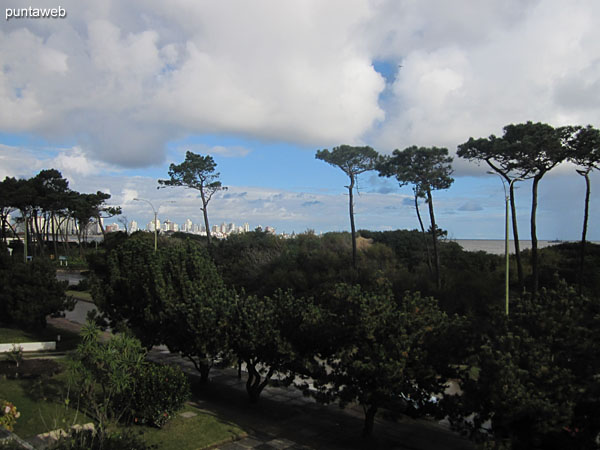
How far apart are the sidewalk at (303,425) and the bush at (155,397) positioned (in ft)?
5.52

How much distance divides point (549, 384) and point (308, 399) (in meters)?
8.78

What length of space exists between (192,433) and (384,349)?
5338mm

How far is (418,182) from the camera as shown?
2903cm

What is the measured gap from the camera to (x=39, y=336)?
23.0 metres

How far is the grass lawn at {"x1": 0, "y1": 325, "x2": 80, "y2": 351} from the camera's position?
71.4 ft

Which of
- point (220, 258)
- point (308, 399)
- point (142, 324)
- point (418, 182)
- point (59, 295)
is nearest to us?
point (308, 399)

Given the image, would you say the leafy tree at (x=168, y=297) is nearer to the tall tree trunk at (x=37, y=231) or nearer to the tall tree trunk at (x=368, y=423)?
the tall tree trunk at (x=368, y=423)

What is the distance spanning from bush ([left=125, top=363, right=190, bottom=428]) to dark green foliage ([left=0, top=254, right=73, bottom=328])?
529 inches

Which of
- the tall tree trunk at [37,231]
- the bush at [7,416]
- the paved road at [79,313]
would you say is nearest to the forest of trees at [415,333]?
the bush at [7,416]

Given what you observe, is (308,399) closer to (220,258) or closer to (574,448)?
(574,448)

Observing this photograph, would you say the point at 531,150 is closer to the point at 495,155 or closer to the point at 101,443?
the point at 495,155

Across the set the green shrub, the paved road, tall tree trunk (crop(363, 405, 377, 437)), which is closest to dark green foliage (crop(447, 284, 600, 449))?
tall tree trunk (crop(363, 405, 377, 437))

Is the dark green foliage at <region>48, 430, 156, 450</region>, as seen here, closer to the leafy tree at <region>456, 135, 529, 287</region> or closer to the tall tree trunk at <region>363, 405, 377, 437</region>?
the tall tree trunk at <region>363, 405, 377, 437</region>

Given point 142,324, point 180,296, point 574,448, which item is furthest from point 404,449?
point 142,324
